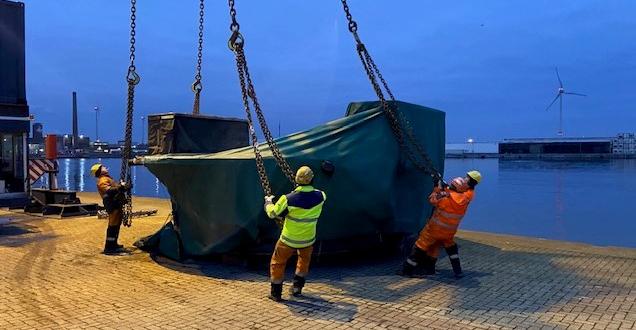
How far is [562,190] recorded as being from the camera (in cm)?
3666

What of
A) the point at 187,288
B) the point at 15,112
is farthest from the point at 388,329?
the point at 15,112

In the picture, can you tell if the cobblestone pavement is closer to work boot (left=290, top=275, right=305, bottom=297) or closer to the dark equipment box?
work boot (left=290, top=275, right=305, bottom=297)

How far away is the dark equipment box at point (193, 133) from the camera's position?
10297mm

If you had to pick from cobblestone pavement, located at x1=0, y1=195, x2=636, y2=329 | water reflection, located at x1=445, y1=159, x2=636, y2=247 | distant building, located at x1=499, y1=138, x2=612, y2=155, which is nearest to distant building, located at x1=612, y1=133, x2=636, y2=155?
distant building, located at x1=499, y1=138, x2=612, y2=155

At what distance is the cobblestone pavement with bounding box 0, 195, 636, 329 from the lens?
5594 millimetres

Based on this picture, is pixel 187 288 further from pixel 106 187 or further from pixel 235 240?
pixel 106 187

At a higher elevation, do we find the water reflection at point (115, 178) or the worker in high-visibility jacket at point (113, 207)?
the worker in high-visibility jacket at point (113, 207)

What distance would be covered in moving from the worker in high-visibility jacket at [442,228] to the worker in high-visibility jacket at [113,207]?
487 centimetres

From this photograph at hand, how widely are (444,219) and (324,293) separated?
78.4 inches

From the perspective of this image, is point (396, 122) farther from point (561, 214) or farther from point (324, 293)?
point (561, 214)

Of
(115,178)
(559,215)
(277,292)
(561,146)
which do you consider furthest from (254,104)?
(561,146)

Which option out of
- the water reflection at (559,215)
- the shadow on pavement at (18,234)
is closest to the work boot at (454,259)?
the shadow on pavement at (18,234)

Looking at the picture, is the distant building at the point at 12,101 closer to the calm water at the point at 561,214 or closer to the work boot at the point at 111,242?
the calm water at the point at 561,214

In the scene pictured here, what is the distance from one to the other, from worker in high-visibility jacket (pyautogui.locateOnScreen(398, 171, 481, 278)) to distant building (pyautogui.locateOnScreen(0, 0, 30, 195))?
9228mm
